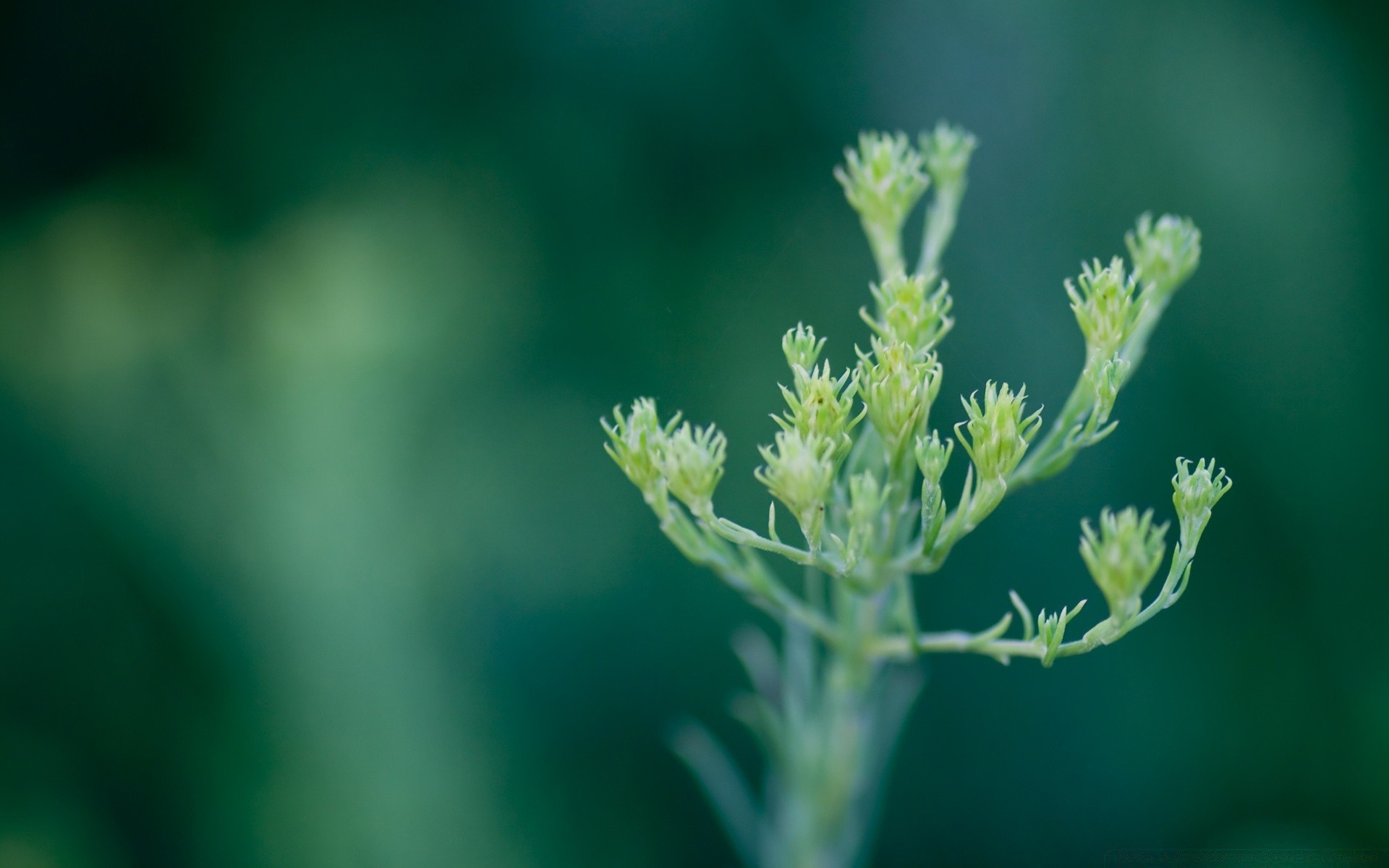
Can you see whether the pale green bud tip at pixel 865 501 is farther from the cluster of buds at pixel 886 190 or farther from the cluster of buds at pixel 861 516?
the cluster of buds at pixel 886 190

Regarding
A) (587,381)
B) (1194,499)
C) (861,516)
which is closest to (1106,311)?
(1194,499)

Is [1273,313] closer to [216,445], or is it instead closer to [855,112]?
[855,112]

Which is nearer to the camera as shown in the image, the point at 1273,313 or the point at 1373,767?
the point at 1373,767

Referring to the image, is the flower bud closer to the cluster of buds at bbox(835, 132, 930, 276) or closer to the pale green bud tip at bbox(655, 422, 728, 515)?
the pale green bud tip at bbox(655, 422, 728, 515)

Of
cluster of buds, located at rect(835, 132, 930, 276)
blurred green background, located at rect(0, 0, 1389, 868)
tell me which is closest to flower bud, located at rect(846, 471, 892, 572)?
cluster of buds, located at rect(835, 132, 930, 276)

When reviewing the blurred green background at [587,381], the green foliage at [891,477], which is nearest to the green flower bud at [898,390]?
the green foliage at [891,477]

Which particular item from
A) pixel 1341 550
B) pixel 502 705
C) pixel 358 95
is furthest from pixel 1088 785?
pixel 358 95

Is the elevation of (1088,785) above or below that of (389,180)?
below
